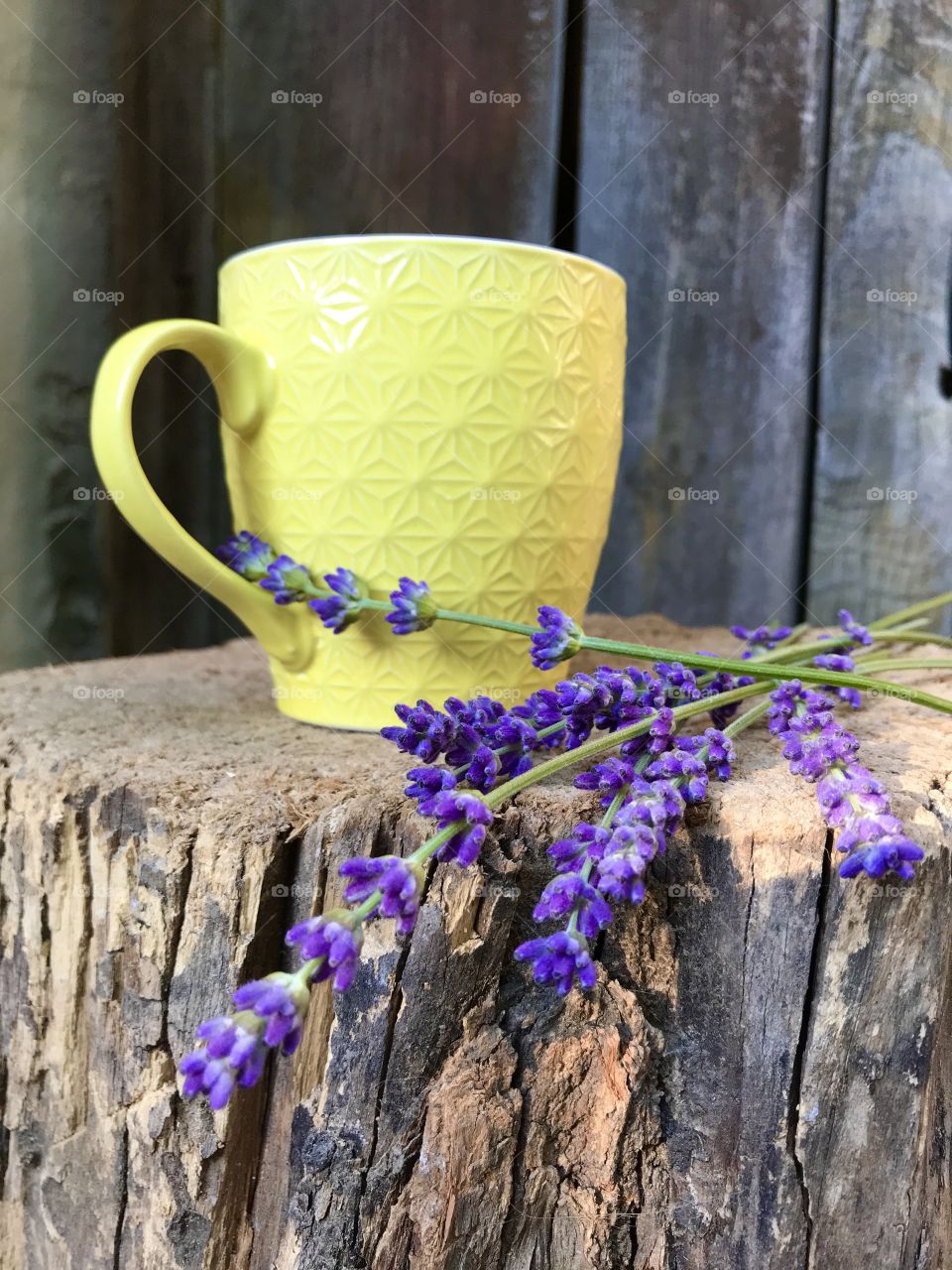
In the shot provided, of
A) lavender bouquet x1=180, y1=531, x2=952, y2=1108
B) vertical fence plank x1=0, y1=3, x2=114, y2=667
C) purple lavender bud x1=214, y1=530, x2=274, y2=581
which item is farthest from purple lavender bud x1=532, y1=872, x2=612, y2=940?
vertical fence plank x1=0, y1=3, x2=114, y2=667

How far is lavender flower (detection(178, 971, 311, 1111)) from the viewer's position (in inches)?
11.7

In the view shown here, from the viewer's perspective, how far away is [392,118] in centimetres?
111

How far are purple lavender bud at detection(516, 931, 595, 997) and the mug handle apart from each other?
0.32m

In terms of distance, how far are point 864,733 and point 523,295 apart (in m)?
0.34

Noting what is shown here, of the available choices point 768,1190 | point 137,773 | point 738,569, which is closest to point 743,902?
point 768,1190

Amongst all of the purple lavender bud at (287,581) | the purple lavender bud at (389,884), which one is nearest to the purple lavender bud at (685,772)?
the purple lavender bud at (389,884)

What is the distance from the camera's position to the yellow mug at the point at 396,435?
599 mm

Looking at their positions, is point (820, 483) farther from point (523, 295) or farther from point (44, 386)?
point (44, 386)

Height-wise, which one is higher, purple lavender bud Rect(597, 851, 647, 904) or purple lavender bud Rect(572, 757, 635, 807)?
purple lavender bud Rect(572, 757, 635, 807)

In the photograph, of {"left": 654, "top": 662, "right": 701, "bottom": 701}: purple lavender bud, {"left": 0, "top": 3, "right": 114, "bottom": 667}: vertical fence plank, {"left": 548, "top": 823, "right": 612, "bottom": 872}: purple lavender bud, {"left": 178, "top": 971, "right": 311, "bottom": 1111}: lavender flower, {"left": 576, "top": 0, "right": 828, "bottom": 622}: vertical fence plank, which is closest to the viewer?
{"left": 178, "top": 971, "right": 311, "bottom": 1111}: lavender flower

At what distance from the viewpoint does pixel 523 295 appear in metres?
0.61

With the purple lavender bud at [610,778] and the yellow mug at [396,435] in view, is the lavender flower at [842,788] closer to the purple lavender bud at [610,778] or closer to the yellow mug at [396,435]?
the purple lavender bud at [610,778]

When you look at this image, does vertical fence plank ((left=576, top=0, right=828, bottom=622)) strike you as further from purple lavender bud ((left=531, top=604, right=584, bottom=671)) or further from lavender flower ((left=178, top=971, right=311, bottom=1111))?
lavender flower ((left=178, top=971, right=311, bottom=1111))

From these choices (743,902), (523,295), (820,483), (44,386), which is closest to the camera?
(743,902)
